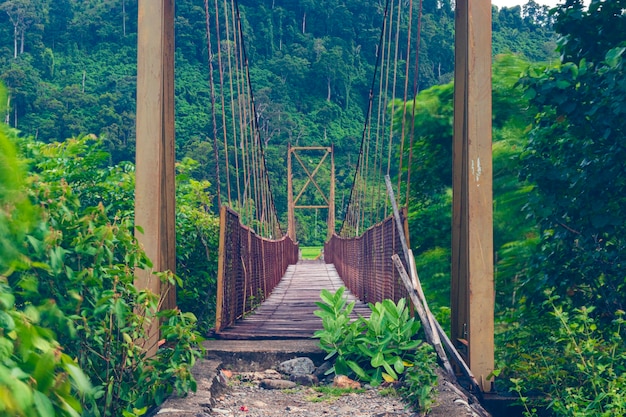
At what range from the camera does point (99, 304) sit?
6.53ft

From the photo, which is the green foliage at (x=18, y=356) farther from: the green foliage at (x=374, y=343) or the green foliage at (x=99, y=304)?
the green foliage at (x=374, y=343)

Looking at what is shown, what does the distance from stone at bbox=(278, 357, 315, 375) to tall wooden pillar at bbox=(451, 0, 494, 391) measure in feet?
2.91

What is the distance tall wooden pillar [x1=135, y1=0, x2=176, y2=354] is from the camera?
3012mm

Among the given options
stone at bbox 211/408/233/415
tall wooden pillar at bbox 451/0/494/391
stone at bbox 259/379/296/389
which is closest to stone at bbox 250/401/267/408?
stone at bbox 211/408/233/415

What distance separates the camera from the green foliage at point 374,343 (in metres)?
3.27

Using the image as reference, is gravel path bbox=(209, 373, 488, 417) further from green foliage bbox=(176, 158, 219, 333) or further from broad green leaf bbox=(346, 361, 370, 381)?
green foliage bbox=(176, 158, 219, 333)

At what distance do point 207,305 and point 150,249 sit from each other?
1957 mm

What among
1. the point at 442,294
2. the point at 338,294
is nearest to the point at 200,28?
the point at 442,294

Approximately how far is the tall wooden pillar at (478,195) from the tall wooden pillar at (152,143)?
50.2 inches

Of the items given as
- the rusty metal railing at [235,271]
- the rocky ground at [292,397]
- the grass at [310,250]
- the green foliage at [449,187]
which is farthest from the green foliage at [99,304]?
the grass at [310,250]

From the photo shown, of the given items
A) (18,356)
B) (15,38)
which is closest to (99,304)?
(18,356)

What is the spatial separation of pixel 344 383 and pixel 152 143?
1402 mm

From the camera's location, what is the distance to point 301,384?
3.52 meters

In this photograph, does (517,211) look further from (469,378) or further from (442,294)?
(469,378)
